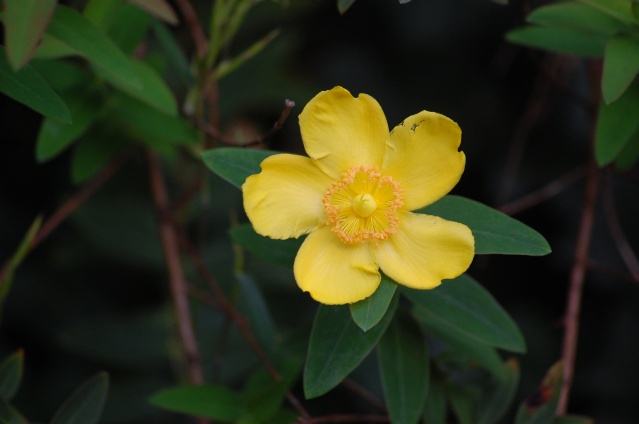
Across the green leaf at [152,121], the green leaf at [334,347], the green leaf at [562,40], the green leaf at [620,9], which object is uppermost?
the green leaf at [620,9]

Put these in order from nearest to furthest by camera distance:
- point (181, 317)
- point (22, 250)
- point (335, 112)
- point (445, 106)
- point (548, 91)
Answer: point (335, 112), point (22, 250), point (181, 317), point (548, 91), point (445, 106)

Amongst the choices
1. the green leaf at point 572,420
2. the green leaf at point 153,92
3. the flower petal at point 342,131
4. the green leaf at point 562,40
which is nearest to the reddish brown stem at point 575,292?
the green leaf at point 572,420

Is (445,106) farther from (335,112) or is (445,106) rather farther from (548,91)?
(335,112)

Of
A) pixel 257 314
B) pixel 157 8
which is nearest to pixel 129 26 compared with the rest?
pixel 157 8

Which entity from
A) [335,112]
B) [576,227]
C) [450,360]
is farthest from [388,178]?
[576,227]

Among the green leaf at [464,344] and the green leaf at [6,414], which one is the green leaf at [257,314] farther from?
the green leaf at [6,414]
